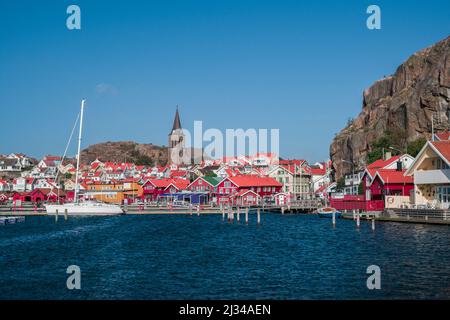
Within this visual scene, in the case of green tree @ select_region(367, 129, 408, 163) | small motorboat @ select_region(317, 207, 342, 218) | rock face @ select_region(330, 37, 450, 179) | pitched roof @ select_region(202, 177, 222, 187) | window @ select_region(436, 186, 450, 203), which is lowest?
small motorboat @ select_region(317, 207, 342, 218)

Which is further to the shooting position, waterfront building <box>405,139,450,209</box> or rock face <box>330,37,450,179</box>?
rock face <box>330,37,450,179</box>

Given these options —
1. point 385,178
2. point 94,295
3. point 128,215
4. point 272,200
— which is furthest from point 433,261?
point 272,200

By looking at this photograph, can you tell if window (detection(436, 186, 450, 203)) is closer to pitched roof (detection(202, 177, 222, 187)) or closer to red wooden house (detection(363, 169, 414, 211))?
red wooden house (detection(363, 169, 414, 211))

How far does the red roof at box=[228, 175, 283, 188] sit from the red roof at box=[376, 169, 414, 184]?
151ft

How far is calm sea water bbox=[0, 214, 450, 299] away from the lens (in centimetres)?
2698

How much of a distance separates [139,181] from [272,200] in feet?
161

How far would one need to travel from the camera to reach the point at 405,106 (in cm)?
11238

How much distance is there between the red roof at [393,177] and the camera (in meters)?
73.5

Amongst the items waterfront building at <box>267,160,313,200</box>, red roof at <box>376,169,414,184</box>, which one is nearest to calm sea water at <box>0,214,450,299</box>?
red roof at <box>376,169,414,184</box>

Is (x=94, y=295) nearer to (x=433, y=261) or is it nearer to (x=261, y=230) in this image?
(x=433, y=261)

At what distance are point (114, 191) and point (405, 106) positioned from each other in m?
69.5

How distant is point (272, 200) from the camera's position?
377ft

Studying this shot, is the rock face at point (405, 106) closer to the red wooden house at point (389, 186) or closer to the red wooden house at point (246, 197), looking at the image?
the red wooden house at point (246, 197)
